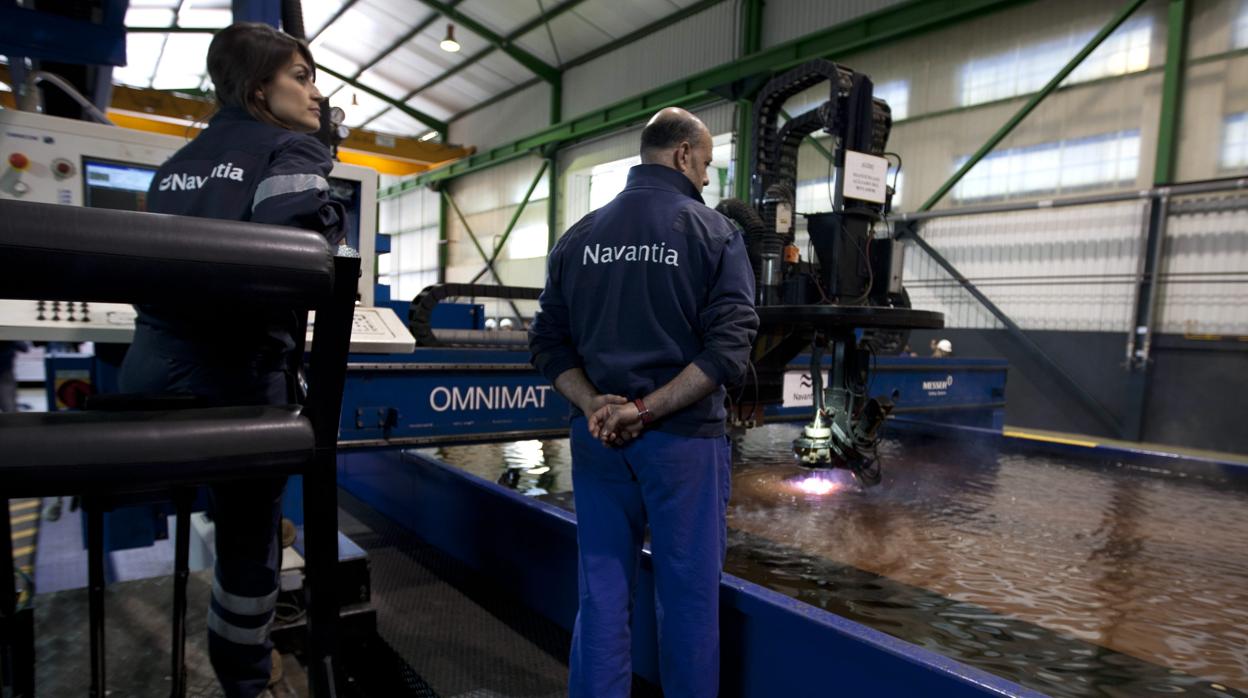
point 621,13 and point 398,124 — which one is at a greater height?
point 621,13

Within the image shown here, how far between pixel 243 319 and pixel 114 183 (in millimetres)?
1657

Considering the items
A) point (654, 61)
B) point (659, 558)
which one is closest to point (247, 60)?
point (659, 558)

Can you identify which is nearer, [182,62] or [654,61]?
[654,61]

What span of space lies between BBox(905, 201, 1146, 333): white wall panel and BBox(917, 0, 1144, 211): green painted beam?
381 mm

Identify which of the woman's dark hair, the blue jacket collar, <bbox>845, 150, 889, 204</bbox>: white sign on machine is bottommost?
the blue jacket collar

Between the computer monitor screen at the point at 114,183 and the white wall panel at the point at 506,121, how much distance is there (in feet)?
38.3

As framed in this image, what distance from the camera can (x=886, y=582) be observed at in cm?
223

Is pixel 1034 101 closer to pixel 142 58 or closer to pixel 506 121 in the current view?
pixel 506 121

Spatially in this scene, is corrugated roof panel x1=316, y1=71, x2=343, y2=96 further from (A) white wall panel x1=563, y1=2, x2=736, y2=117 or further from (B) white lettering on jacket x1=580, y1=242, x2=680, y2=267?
(B) white lettering on jacket x1=580, y1=242, x2=680, y2=267

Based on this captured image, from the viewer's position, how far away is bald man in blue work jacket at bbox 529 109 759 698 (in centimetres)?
146

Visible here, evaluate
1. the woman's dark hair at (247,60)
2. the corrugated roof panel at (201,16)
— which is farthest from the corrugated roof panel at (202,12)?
the woman's dark hair at (247,60)

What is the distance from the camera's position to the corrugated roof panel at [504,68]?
13.2 metres

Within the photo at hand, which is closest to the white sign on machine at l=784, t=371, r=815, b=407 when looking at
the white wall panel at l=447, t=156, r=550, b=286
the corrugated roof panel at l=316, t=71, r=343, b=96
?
the white wall panel at l=447, t=156, r=550, b=286

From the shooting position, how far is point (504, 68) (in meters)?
13.5
